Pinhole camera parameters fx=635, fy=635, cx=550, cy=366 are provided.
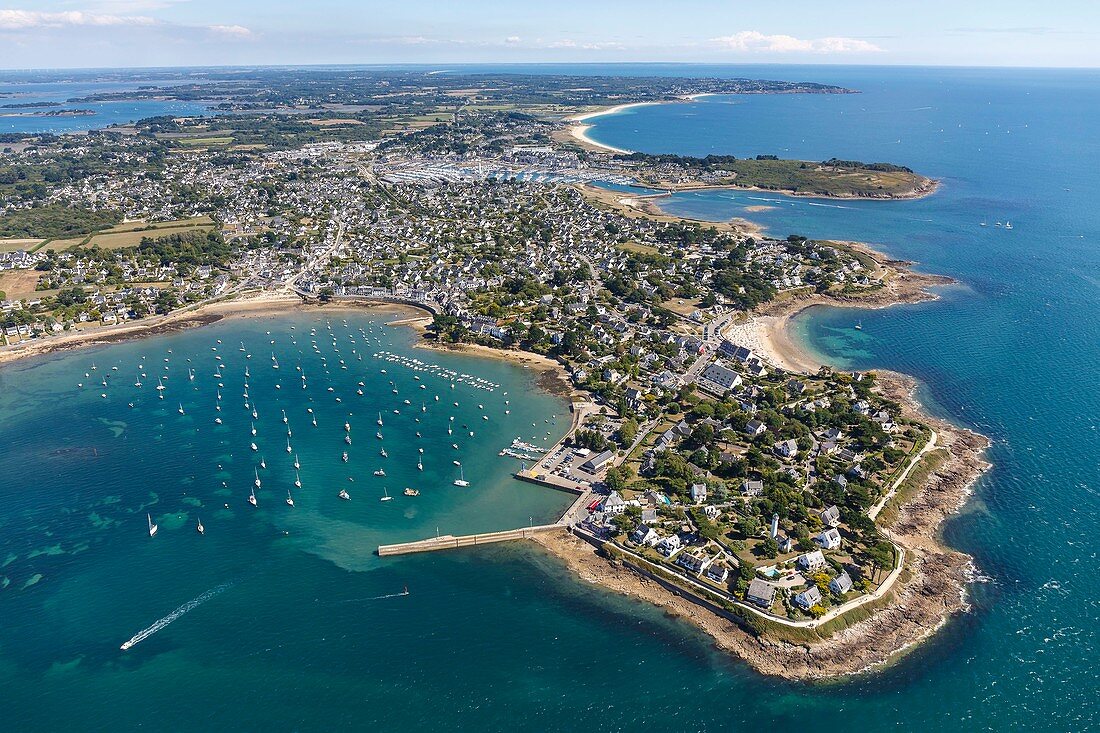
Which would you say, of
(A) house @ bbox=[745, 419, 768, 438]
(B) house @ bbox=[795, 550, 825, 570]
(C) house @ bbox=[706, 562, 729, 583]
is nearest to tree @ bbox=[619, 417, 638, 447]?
(A) house @ bbox=[745, 419, 768, 438]

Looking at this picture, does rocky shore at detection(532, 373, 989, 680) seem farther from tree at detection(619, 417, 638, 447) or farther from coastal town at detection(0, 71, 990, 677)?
tree at detection(619, 417, 638, 447)

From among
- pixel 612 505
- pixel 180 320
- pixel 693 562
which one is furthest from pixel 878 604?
pixel 180 320

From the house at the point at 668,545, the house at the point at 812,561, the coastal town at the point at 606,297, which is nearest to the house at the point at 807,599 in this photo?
the coastal town at the point at 606,297

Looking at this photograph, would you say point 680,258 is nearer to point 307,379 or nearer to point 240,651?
point 307,379

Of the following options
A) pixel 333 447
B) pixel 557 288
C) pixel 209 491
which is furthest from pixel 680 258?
pixel 209 491

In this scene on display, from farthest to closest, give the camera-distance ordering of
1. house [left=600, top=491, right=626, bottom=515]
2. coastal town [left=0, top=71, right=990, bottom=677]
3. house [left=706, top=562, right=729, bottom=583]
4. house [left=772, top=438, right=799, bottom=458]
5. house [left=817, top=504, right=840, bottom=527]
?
house [left=772, top=438, right=799, bottom=458] < house [left=600, top=491, right=626, bottom=515] < house [left=817, top=504, right=840, bottom=527] < coastal town [left=0, top=71, right=990, bottom=677] < house [left=706, top=562, right=729, bottom=583]

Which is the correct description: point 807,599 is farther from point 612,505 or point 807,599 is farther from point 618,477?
point 618,477

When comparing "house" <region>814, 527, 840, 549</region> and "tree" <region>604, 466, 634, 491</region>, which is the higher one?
"tree" <region>604, 466, 634, 491</region>
